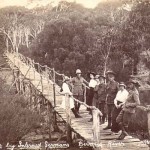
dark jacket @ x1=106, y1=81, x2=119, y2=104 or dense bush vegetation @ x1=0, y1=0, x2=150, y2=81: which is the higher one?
dense bush vegetation @ x1=0, y1=0, x2=150, y2=81

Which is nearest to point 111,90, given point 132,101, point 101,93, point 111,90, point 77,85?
point 111,90

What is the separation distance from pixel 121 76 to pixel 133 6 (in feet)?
14.5

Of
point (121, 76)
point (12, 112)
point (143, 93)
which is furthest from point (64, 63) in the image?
point (12, 112)

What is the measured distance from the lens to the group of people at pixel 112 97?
23.9ft

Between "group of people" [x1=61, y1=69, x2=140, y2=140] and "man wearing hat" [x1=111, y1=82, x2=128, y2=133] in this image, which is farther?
"man wearing hat" [x1=111, y1=82, x2=128, y2=133]

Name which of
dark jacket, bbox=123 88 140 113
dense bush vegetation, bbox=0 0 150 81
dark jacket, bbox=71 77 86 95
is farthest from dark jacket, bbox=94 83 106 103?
dense bush vegetation, bbox=0 0 150 81

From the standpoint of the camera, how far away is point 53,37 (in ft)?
76.5

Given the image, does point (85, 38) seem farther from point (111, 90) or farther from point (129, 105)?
point (129, 105)

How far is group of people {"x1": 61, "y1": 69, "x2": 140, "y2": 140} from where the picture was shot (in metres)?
7.30

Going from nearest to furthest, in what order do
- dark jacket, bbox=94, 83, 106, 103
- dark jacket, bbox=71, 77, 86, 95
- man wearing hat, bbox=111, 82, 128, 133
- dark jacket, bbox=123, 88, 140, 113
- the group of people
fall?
1. dark jacket, bbox=123, 88, 140, 113
2. the group of people
3. man wearing hat, bbox=111, 82, 128, 133
4. dark jacket, bbox=94, 83, 106, 103
5. dark jacket, bbox=71, 77, 86, 95

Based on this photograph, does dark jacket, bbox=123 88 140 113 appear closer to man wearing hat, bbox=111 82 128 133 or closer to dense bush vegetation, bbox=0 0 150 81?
man wearing hat, bbox=111 82 128 133

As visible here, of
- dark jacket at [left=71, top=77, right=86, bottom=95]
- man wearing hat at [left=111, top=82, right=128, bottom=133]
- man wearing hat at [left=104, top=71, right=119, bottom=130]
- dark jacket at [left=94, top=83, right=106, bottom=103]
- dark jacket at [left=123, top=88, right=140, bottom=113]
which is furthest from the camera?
dark jacket at [left=71, top=77, right=86, bottom=95]

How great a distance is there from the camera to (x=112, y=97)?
8141mm

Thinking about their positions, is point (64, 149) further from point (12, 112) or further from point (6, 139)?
point (6, 139)
